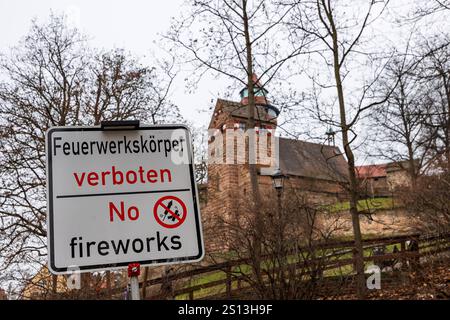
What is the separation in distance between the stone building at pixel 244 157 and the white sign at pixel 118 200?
25.6ft

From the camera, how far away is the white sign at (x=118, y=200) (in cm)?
204

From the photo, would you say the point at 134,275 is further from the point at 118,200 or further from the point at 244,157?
the point at 244,157

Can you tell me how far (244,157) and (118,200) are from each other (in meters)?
21.9

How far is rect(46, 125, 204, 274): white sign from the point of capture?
204 centimetres

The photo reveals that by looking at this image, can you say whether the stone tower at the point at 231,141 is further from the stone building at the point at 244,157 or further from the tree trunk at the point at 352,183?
the tree trunk at the point at 352,183

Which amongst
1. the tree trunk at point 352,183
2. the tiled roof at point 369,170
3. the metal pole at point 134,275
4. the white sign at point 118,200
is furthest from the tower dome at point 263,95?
the metal pole at point 134,275

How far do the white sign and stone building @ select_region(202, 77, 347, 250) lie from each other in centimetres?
781

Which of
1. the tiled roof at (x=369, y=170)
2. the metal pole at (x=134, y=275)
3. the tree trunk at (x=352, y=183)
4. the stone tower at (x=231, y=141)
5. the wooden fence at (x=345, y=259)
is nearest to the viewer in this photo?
the metal pole at (x=134, y=275)

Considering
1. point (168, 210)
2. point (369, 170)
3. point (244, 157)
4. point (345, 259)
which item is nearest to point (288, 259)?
point (345, 259)

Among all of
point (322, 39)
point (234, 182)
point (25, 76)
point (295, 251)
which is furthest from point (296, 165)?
point (295, 251)

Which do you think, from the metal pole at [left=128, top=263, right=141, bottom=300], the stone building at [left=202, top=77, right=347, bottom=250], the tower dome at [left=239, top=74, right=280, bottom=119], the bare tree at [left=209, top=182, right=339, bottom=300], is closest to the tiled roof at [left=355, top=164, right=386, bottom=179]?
the stone building at [left=202, top=77, right=347, bottom=250]

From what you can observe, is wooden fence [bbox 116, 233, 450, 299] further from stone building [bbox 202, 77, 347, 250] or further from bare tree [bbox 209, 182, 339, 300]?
stone building [bbox 202, 77, 347, 250]

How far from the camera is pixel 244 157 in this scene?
2397cm
